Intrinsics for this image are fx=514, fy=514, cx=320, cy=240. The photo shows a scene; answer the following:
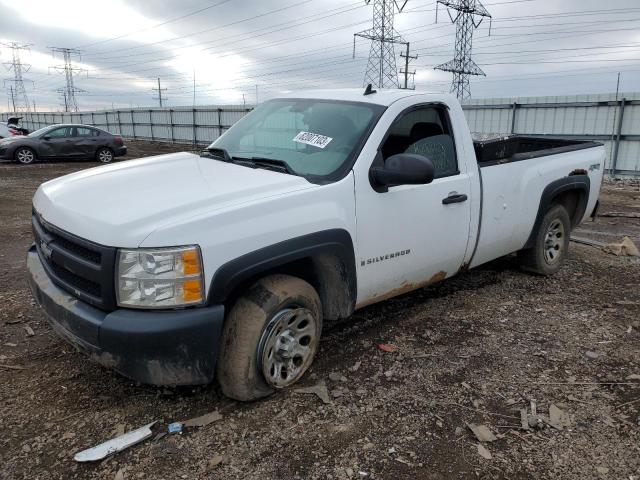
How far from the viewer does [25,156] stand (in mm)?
17828

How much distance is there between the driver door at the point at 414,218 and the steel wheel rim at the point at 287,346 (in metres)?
0.47

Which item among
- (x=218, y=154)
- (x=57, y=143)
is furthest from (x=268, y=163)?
(x=57, y=143)

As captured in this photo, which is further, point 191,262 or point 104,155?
point 104,155

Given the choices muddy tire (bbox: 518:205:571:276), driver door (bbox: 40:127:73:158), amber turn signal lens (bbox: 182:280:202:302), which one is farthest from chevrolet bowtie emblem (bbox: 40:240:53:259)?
driver door (bbox: 40:127:73:158)

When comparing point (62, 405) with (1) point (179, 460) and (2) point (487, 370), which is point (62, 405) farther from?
(2) point (487, 370)

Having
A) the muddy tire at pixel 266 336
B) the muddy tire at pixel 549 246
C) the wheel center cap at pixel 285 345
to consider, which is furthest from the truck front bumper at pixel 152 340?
the muddy tire at pixel 549 246

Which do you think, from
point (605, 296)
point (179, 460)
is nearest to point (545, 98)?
point (605, 296)

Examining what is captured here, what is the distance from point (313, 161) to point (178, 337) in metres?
1.49

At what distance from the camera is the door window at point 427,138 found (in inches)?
149

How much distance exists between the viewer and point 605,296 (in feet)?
16.7

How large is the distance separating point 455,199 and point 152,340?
2.49m

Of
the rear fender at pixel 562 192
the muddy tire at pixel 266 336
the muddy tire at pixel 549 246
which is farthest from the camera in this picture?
the muddy tire at pixel 549 246

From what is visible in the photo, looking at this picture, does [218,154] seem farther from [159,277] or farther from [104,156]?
[104,156]

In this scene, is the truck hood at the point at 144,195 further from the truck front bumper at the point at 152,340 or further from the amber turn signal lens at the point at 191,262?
the truck front bumper at the point at 152,340
